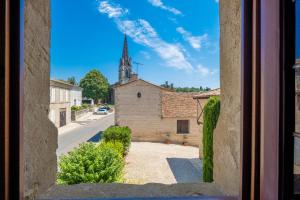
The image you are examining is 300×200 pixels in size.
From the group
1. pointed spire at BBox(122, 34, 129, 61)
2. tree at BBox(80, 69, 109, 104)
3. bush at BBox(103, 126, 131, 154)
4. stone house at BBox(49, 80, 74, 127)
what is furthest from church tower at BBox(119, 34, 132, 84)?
bush at BBox(103, 126, 131, 154)

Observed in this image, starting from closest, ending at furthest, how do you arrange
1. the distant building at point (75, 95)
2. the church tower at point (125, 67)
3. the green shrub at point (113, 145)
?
1. the green shrub at point (113, 145)
2. the distant building at point (75, 95)
3. the church tower at point (125, 67)

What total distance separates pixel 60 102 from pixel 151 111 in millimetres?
8016

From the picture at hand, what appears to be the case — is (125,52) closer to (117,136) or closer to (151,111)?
(151,111)

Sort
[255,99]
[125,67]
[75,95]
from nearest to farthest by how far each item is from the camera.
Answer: [255,99], [75,95], [125,67]

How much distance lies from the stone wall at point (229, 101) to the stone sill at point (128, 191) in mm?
107

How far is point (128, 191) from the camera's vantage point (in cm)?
116

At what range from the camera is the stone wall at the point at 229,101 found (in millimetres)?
1118

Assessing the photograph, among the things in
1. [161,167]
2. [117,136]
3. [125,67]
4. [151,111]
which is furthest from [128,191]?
[125,67]

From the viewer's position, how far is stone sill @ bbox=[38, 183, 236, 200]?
1135mm

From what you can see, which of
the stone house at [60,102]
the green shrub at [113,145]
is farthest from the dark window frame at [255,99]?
the stone house at [60,102]

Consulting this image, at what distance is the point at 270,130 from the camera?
0.72 metres

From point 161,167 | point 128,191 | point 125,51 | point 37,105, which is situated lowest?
point 161,167

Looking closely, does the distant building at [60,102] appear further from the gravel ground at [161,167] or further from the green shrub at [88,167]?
the green shrub at [88,167]
